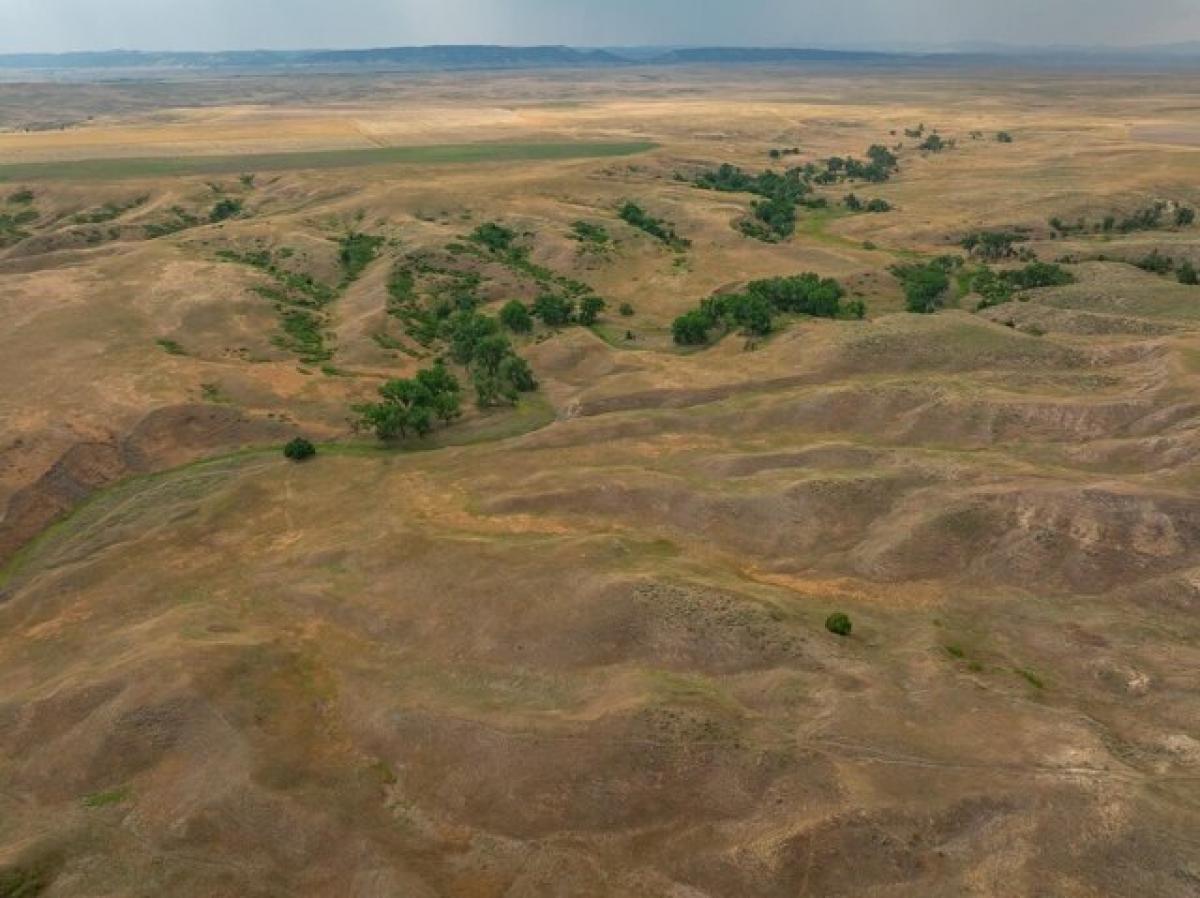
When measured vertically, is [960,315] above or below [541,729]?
above

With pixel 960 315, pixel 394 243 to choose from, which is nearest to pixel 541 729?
pixel 960 315

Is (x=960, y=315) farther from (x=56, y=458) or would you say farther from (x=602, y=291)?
(x=56, y=458)

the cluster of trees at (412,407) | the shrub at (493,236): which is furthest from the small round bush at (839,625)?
the shrub at (493,236)

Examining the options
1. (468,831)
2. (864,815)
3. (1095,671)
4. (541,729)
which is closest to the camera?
(864,815)

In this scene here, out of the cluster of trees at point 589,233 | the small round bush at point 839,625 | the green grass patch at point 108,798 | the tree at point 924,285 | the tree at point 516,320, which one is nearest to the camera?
the green grass patch at point 108,798

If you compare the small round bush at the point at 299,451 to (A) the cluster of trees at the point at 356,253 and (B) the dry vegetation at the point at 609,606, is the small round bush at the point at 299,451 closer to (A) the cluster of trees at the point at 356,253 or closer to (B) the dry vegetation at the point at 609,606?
(B) the dry vegetation at the point at 609,606

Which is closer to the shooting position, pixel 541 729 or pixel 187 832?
pixel 187 832
